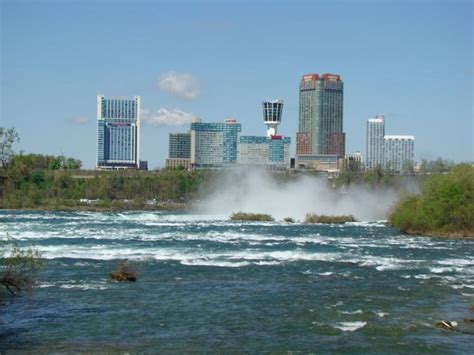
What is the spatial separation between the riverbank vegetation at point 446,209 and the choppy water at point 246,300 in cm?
1199

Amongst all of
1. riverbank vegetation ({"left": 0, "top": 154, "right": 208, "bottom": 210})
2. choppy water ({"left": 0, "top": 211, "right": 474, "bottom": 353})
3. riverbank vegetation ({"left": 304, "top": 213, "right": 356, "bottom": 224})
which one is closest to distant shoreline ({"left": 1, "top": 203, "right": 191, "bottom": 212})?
riverbank vegetation ({"left": 0, "top": 154, "right": 208, "bottom": 210})

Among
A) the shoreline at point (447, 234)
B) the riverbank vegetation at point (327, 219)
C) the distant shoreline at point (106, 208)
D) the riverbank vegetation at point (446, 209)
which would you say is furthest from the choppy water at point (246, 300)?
the distant shoreline at point (106, 208)

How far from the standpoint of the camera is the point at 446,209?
6975cm

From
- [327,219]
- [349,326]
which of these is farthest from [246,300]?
[327,219]

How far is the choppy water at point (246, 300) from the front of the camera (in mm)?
24969

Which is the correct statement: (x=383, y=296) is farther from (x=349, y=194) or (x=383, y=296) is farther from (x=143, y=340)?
(x=349, y=194)

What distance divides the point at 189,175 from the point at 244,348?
150559mm

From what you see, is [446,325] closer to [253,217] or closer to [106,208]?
[253,217]

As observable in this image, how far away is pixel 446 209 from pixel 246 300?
42.1m

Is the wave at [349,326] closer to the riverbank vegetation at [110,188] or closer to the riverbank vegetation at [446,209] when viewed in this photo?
the riverbank vegetation at [446,209]

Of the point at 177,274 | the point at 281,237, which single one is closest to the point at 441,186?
the point at 281,237

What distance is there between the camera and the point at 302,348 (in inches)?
947

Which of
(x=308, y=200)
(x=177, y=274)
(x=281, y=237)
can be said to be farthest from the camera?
(x=308, y=200)

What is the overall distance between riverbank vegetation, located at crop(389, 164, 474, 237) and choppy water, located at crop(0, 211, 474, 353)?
1199 cm
